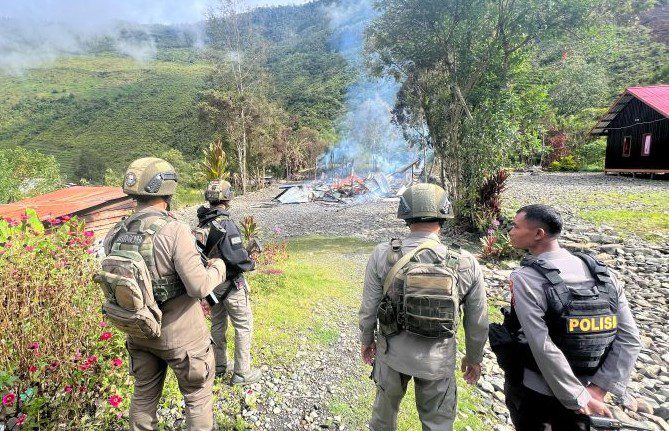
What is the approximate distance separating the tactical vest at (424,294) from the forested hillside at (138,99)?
30.9 metres

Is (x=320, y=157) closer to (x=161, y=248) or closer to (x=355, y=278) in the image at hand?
(x=355, y=278)

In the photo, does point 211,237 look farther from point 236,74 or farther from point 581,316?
point 236,74

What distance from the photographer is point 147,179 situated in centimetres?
213

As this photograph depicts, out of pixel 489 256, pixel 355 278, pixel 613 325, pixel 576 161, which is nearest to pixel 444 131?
pixel 489 256

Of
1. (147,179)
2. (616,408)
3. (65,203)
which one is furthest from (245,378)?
(65,203)

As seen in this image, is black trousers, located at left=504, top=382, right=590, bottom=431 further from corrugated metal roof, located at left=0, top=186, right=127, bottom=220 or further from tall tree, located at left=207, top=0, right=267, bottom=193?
tall tree, located at left=207, top=0, right=267, bottom=193

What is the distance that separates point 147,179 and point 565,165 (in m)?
30.0

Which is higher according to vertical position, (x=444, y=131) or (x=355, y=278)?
(x=444, y=131)

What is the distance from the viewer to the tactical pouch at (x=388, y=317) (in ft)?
6.82

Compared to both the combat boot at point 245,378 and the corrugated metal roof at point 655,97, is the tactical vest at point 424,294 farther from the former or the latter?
the corrugated metal roof at point 655,97

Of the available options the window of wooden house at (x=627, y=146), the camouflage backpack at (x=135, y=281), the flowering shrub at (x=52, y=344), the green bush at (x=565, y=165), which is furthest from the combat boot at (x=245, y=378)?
the green bush at (x=565, y=165)

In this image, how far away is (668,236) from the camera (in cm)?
721

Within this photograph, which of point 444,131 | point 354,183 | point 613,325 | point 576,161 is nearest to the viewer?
point 613,325

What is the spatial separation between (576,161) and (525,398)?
2962cm
